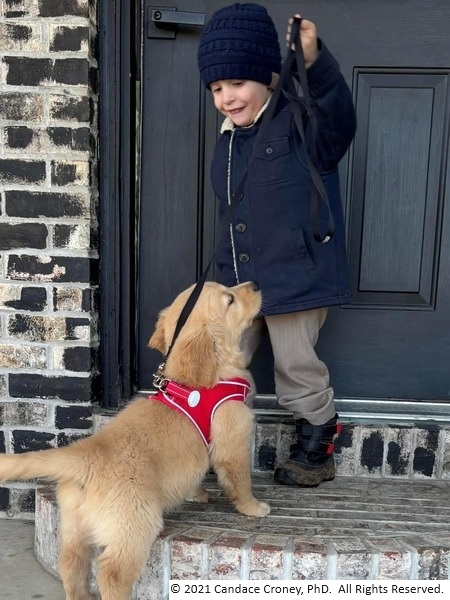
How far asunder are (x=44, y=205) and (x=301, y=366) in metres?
1.40

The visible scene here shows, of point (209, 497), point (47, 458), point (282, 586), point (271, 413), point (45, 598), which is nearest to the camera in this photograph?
point (47, 458)

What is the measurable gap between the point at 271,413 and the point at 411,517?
32.0 inches

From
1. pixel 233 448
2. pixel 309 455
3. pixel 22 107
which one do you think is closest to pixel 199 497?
pixel 233 448

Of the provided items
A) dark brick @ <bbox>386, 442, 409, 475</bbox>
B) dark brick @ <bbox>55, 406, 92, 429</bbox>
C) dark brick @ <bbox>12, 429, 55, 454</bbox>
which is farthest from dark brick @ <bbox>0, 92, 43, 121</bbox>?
dark brick @ <bbox>386, 442, 409, 475</bbox>

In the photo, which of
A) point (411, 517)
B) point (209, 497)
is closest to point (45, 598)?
point (209, 497)

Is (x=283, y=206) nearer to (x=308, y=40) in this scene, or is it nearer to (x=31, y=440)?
(x=308, y=40)

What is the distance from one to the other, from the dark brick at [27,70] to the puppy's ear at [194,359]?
140 centimetres

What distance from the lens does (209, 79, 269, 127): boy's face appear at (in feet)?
7.69

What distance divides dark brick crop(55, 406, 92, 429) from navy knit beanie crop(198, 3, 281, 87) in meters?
1.64

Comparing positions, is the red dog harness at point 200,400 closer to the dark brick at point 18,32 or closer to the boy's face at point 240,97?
the boy's face at point 240,97

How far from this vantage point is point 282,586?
2.15m

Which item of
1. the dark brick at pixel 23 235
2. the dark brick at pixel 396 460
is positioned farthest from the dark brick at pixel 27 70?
the dark brick at pixel 396 460

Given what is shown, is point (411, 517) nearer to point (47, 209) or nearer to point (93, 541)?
point (93, 541)

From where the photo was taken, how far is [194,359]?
2.19 metres
